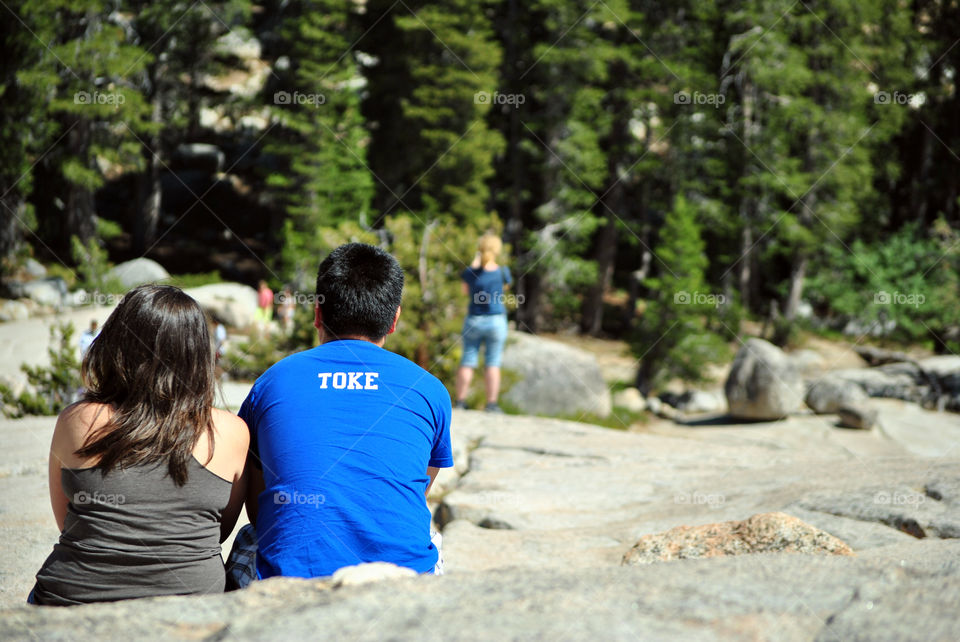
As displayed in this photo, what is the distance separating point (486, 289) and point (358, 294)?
5.32 meters

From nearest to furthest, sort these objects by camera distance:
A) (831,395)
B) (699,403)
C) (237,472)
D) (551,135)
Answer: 1. (237,472)
2. (831,395)
3. (699,403)
4. (551,135)

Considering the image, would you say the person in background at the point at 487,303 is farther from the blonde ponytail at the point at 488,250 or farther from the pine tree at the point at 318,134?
the pine tree at the point at 318,134

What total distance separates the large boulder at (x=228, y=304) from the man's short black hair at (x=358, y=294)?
713 inches

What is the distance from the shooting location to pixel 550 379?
1295cm

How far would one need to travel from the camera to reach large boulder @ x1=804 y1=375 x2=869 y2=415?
49.1 feet

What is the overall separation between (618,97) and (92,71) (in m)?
14.7

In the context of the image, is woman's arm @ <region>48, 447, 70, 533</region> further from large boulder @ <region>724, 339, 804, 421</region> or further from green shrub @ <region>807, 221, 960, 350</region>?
green shrub @ <region>807, 221, 960, 350</region>

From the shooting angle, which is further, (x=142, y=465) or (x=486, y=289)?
(x=486, y=289)

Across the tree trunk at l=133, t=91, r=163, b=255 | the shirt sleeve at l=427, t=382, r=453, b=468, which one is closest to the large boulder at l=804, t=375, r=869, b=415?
the shirt sleeve at l=427, t=382, r=453, b=468

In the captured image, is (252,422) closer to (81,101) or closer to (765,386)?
(765,386)

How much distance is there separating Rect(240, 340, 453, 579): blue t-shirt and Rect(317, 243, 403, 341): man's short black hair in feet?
0.40

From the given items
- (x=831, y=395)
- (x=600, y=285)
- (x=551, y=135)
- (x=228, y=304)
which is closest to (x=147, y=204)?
(x=228, y=304)

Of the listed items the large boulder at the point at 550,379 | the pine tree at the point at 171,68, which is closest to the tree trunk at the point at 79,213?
the pine tree at the point at 171,68

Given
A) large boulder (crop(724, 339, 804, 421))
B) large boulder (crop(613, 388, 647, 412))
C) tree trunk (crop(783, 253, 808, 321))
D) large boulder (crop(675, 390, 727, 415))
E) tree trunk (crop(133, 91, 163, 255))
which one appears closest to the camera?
large boulder (crop(724, 339, 804, 421))
